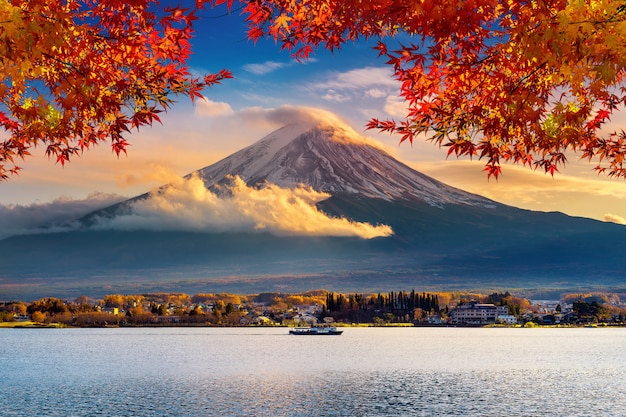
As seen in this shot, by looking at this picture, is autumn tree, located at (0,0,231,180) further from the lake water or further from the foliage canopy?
the lake water

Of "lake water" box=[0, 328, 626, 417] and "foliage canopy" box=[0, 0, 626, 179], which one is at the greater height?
"foliage canopy" box=[0, 0, 626, 179]

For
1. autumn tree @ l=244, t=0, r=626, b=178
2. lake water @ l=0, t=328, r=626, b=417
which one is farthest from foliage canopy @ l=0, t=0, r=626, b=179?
lake water @ l=0, t=328, r=626, b=417

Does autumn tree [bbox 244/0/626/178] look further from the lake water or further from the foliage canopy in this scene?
the lake water

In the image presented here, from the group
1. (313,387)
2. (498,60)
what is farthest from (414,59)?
(313,387)

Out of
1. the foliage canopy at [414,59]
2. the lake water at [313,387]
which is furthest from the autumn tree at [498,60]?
the lake water at [313,387]

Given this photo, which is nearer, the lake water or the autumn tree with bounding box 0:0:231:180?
the autumn tree with bounding box 0:0:231:180

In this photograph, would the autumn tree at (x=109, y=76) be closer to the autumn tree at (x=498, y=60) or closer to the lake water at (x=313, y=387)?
the autumn tree at (x=498, y=60)

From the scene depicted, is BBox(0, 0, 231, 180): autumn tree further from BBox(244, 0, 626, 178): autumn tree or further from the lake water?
the lake water

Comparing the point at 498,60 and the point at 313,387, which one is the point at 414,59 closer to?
the point at 498,60

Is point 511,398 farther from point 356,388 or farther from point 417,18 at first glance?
point 417,18

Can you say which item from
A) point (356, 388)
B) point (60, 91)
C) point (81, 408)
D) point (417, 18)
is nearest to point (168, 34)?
point (60, 91)

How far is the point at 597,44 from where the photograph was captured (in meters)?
9.32

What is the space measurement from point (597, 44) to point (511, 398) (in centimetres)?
6408

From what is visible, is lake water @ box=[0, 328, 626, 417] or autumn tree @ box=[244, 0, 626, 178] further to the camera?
lake water @ box=[0, 328, 626, 417]
